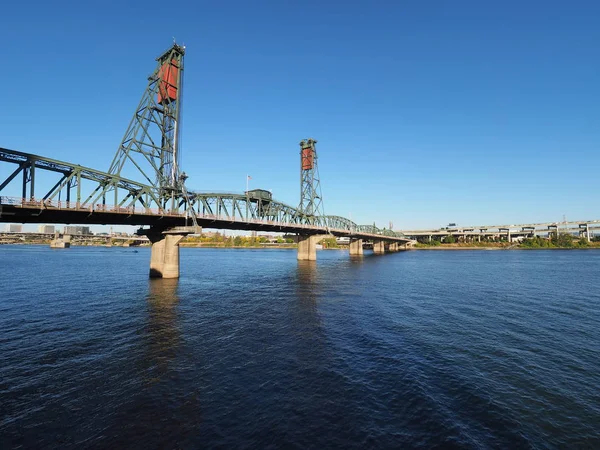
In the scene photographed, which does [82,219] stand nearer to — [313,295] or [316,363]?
[313,295]

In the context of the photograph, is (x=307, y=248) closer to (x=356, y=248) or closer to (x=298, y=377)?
(x=356, y=248)

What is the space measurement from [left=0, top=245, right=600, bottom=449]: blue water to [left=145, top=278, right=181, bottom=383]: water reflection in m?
0.16

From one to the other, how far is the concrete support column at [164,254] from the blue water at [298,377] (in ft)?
74.0

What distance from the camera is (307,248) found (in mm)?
114000

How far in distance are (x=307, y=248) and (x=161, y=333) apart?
3607 inches

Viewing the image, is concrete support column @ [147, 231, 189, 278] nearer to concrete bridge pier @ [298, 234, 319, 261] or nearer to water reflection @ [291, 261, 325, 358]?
water reflection @ [291, 261, 325, 358]

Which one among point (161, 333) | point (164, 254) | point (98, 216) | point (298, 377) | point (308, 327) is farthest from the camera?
point (164, 254)

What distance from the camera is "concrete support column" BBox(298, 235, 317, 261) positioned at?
368ft

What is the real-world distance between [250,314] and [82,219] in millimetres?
31665

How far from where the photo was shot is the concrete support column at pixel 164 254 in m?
55.2

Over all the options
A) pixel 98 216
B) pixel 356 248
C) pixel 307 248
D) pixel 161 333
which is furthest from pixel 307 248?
pixel 161 333

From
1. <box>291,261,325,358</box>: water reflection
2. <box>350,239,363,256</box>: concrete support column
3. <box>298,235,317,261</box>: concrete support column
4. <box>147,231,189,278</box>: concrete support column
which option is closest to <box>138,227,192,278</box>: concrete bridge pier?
<box>147,231,189,278</box>: concrete support column

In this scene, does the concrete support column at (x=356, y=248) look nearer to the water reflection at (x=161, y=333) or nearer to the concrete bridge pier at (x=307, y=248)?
the concrete bridge pier at (x=307, y=248)

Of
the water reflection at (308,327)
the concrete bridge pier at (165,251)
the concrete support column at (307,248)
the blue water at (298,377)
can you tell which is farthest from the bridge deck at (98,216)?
the concrete support column at (307,248)
